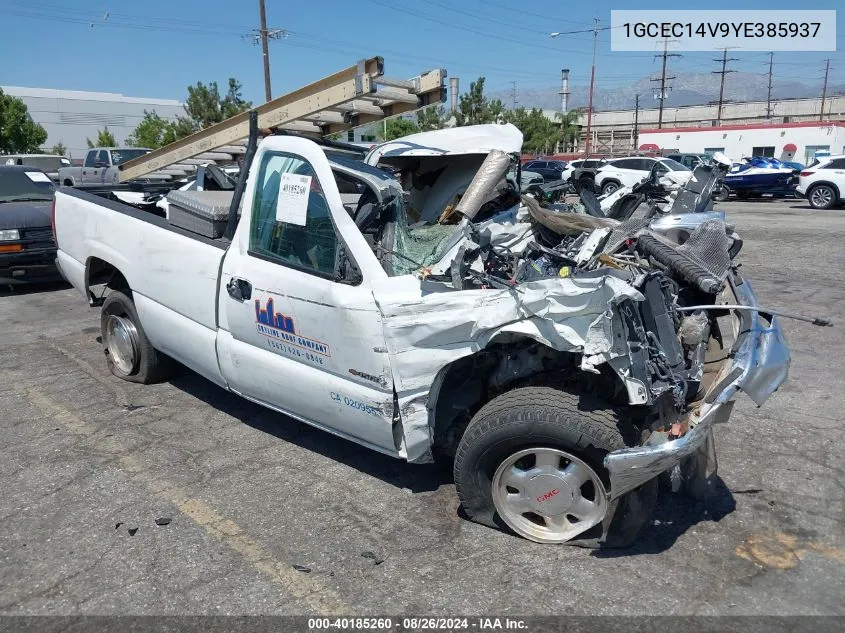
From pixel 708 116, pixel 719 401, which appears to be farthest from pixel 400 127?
pixel 708 116

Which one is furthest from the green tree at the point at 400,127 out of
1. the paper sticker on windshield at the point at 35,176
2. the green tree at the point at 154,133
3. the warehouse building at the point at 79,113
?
the paper sticker on windshield at the point at 35,176

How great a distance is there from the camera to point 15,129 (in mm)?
39844

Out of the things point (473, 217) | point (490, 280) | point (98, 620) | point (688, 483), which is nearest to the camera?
point (98, 620)

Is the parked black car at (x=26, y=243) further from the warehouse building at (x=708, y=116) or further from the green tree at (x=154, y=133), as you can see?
the warehouse building at (x=708, y=116)

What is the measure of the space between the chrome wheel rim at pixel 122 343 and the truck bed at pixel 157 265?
14.7 inches

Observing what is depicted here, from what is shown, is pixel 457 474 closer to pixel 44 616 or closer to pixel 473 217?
pixel 473 217

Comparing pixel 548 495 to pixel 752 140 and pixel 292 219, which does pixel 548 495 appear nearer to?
pixel 292 219

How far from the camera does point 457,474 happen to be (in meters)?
3.35

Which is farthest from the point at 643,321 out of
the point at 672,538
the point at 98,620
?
the point at 98,620

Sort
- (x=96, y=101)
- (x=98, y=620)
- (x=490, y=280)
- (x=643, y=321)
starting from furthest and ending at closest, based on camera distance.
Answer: (x=96, y=101) → (x=490, y=280) → (x=643, y=321) → (x=98, y=620)

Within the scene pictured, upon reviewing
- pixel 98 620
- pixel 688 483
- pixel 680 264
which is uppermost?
pixel 680 264

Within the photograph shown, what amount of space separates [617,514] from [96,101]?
249ft

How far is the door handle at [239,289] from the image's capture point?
3941 mm

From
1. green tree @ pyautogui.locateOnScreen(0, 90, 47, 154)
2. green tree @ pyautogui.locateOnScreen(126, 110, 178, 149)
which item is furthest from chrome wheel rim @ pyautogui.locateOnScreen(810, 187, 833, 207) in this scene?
green tree @ pyautogui.locateOnScreen(0, 90, 47, 154)
